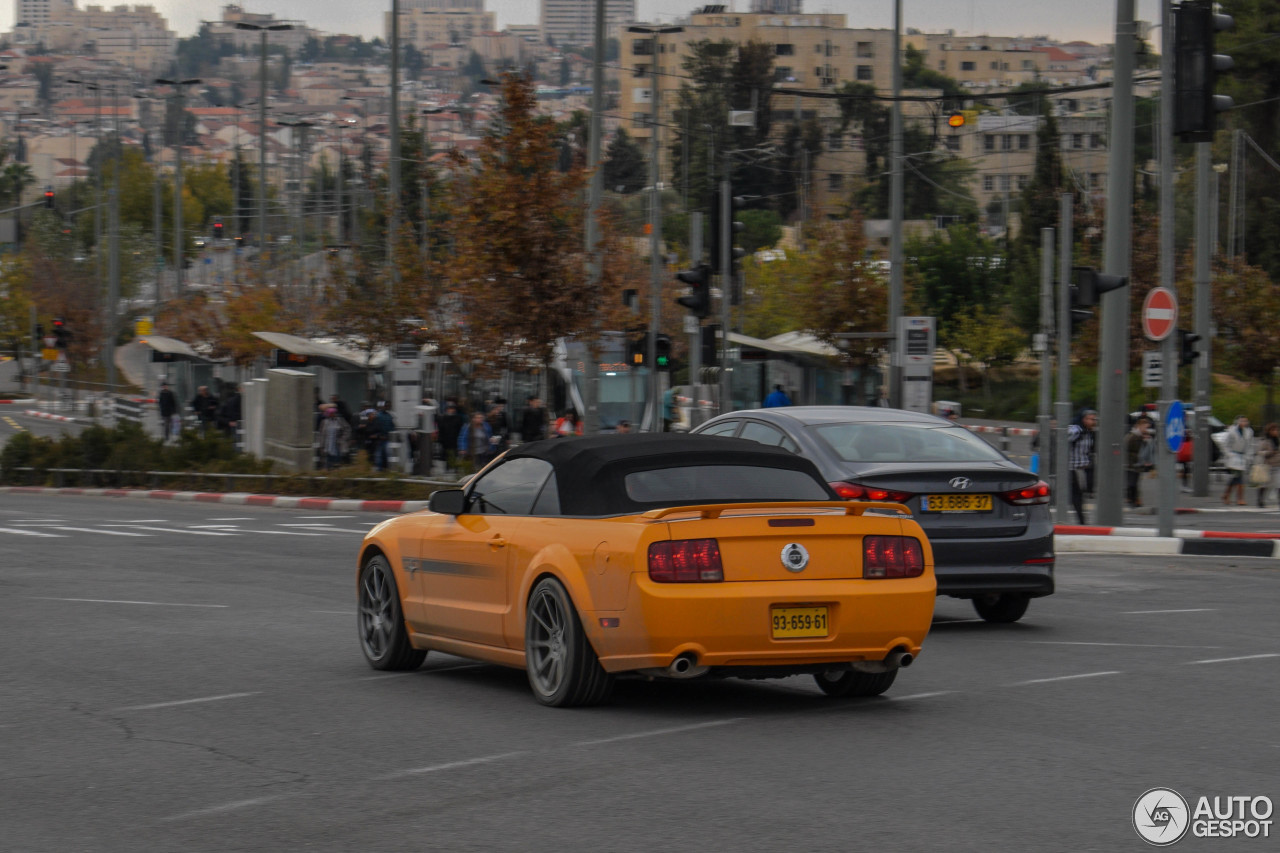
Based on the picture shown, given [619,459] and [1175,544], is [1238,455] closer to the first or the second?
[1175,544]

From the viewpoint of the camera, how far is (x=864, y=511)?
29.7 ft

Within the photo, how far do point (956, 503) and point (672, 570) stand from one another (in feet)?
16.3

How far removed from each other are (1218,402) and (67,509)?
41.8 metres

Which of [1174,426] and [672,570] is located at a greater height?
[1174,426]

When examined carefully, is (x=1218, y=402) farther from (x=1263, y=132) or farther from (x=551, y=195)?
(x=551, y=195)

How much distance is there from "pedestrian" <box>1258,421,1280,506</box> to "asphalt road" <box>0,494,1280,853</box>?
1812cm

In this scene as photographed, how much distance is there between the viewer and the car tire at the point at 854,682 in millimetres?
9391

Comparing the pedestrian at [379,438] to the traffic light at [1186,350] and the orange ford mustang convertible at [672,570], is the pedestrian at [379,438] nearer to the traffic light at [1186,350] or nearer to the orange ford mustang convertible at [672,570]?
the traffic light at [1186,350]

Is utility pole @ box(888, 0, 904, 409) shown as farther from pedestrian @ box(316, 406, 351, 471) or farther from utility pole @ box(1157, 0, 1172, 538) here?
utility pole @ box(1157, 0, 1172, 538)

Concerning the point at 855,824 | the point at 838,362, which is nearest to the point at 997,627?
the point at 855,824

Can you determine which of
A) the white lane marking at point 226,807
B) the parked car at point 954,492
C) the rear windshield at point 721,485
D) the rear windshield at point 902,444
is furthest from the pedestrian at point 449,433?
the white lane marking at point 226,807

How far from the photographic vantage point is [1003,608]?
45.0 ft

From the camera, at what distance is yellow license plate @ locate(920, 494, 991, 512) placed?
13.0 metres

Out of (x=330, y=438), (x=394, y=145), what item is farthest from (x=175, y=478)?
(x=394, y=145)
